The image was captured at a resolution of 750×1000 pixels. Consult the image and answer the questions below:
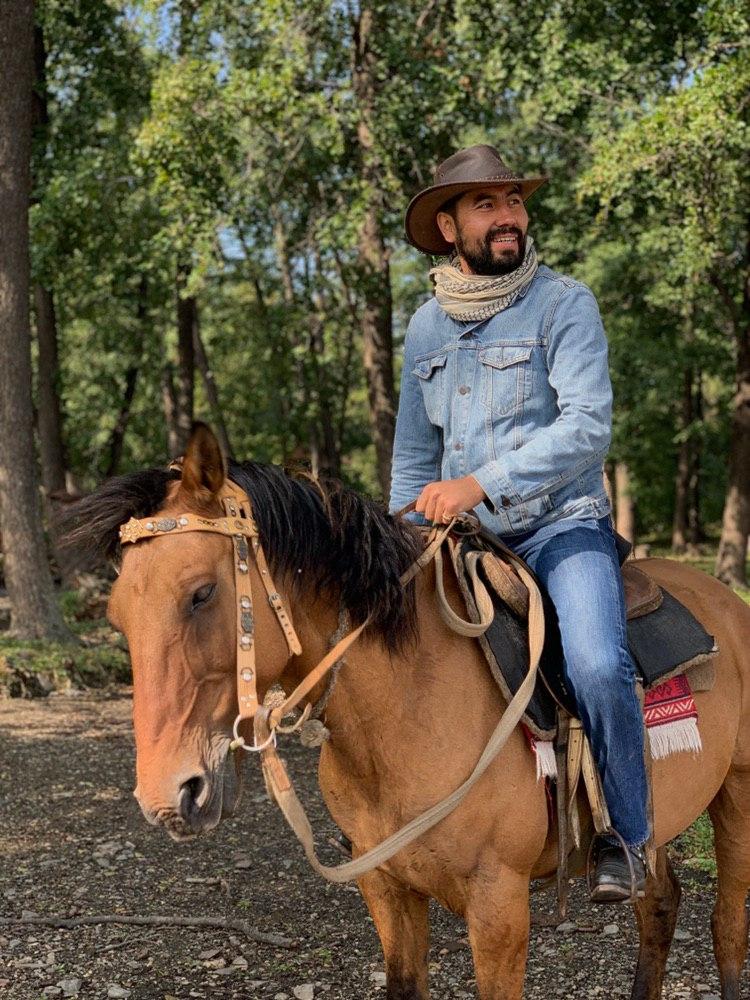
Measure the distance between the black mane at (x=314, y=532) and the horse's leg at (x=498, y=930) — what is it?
70 cm

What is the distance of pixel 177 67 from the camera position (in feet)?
43.1

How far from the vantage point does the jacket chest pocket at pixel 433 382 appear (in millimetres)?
3279

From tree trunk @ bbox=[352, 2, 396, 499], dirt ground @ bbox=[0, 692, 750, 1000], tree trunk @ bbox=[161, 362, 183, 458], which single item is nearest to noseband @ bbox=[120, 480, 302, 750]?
Result: dirt ground @ bbox=[0, 692, 750, 1000]

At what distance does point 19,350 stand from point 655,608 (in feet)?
29.6

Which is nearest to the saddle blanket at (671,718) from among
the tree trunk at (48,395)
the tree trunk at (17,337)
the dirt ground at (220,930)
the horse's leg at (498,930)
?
the horse's leg at (498,930)

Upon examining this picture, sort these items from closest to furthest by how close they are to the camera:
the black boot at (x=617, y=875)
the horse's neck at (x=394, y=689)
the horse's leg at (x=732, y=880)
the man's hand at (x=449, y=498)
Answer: the horse's neck at (x=394, y=689) < the man's hand at (x=449, y=498) < the black boot at (x=617, y=875) < the horse's leg at (x=732, y=880)

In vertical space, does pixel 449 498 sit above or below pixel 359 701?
above

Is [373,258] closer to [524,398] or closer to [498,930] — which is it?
[524,398]

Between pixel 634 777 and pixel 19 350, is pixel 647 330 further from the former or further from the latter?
pixel 634 777

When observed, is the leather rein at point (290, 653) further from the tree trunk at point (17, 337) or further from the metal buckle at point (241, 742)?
the tree trunk at point (17, 337)

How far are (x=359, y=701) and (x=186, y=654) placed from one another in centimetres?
60

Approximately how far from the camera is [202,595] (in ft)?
7.64

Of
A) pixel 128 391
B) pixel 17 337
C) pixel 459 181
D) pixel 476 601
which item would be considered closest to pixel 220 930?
pixel 476 601

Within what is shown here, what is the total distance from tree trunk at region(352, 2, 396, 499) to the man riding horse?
8.54m
